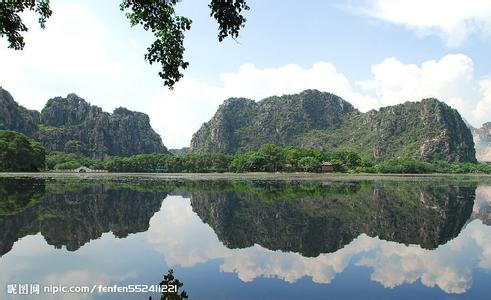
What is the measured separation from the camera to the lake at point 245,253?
12617 millimetres

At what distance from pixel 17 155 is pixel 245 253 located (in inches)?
4948

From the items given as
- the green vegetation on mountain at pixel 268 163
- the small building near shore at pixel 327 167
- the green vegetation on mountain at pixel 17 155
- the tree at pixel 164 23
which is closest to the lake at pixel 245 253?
the tree at pixel 164 23

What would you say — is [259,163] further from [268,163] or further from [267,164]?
[268,163]

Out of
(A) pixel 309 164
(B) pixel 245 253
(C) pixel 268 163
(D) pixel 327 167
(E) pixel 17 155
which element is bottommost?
(B) pixel 245 253

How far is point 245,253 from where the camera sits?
1778 centimetres

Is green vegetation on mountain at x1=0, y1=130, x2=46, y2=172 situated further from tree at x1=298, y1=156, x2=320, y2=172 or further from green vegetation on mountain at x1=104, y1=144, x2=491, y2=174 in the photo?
tree at x1=298, y1=156, x2=320, y2=172

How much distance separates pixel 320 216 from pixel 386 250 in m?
11.0

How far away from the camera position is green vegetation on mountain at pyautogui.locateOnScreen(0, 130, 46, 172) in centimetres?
11762

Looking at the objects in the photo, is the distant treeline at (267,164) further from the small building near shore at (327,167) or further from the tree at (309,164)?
the small building near shore at (327,167)

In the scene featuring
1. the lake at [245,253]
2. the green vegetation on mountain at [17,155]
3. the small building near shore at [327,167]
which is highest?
the green vegetation on mountain at [17,155]

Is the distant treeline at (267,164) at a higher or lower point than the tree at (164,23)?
lower

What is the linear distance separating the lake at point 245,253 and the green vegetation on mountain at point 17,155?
9977 cm

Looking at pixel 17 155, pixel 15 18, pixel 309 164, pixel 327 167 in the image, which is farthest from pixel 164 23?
pixel 327 167

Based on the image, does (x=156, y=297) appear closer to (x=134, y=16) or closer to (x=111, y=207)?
(x=134, y=16)
